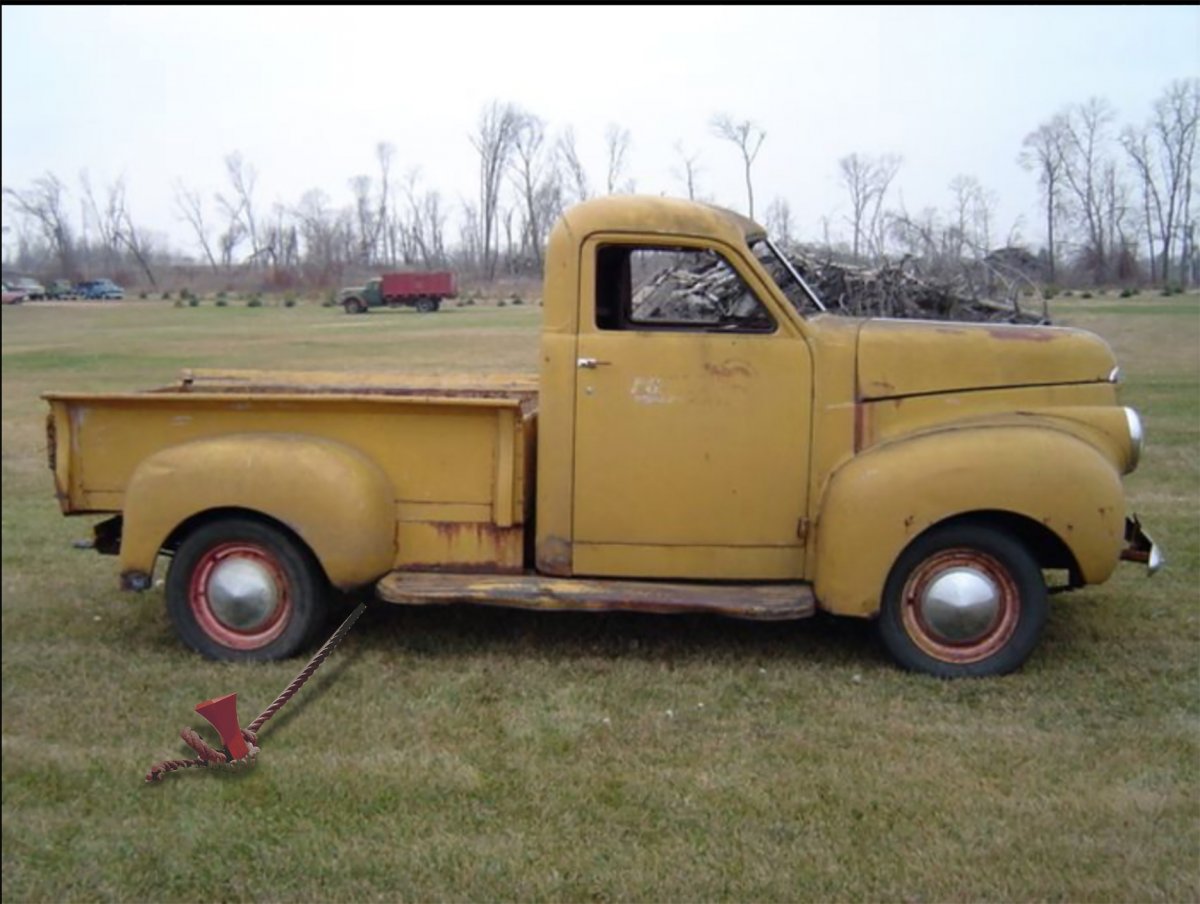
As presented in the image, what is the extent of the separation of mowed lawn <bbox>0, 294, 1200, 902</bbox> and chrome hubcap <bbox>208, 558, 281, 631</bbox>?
235 millimetres

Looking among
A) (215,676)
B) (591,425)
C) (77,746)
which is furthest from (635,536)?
(77,746)

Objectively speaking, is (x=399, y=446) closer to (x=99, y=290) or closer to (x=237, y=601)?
(x=237, y=601)

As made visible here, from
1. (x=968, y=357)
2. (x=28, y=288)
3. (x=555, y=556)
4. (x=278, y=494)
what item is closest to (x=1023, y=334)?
(x=968, y=357)

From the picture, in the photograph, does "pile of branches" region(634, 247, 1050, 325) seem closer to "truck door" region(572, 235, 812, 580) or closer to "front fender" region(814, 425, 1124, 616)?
"truck door" region(572, 235, 812, 580)

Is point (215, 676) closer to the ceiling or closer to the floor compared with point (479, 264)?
closer to the floor

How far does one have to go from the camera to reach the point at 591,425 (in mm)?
4125

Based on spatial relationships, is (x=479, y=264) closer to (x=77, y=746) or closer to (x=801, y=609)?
(x=801, y=609)

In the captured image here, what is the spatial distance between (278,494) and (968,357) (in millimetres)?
2617

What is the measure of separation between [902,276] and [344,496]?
2.85 m

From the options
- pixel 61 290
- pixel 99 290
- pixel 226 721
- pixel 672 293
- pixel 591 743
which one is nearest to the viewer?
pixel 61 290

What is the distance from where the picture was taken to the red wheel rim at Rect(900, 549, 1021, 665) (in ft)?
13.5

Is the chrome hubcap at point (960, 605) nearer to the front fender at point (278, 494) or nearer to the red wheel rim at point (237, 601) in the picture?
the front fender at point (278, 494)

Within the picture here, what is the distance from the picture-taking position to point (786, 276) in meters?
4.47

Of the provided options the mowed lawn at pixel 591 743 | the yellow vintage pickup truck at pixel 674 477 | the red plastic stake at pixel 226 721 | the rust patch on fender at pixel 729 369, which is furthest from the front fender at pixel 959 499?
the red plastic stake at pixel 226 721
